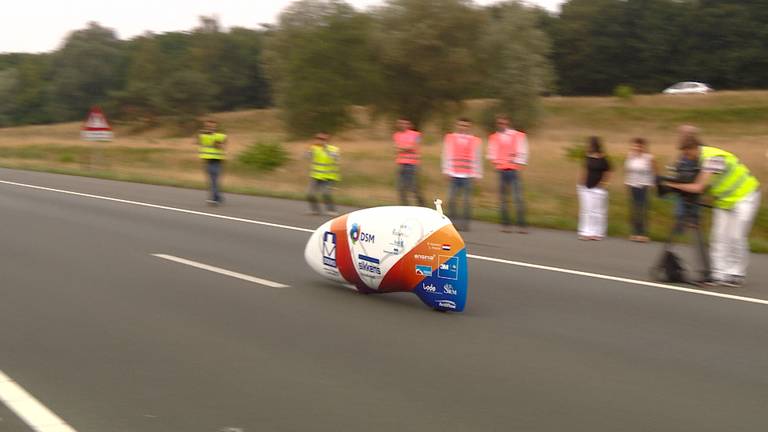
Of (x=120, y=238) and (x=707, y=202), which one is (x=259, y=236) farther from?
(x=707, y=202)

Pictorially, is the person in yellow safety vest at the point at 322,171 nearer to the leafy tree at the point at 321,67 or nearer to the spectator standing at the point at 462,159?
the spectator standing at the point at 462,159

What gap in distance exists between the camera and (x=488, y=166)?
32.9 meters

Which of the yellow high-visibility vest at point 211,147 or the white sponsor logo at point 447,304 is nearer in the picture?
the white sponsor logo at point 447,304

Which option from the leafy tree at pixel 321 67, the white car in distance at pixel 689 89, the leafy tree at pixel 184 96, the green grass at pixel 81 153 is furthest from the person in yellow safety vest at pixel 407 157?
the leafy tree at pixel 184 96

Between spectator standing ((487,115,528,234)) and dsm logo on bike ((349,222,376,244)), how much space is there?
7.10 meters

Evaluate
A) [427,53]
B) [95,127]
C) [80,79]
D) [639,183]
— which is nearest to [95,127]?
[95,127]

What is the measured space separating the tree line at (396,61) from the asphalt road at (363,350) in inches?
1386

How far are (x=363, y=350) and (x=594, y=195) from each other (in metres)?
9.00

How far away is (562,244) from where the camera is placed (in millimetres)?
14117

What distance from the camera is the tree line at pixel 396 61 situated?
153ft

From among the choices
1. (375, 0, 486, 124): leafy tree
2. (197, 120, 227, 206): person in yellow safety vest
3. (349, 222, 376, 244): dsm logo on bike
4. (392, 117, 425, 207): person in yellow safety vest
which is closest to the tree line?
(375, 0, 486, 124): leafy tree

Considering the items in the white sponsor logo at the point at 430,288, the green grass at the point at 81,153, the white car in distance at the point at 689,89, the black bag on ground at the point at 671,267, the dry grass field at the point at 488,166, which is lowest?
the green grass at the point at 81,153

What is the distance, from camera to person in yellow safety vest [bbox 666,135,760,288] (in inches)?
395

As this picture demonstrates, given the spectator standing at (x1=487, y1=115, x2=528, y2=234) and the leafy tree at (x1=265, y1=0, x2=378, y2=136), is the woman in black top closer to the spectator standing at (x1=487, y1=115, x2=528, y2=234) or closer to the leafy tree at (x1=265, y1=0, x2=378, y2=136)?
the spectator standing at (x1=487, y1=115, x2=528, y2=234)
